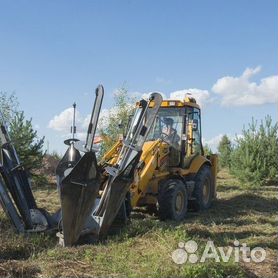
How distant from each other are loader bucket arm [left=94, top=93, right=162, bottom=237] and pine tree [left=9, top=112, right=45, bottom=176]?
11.4m

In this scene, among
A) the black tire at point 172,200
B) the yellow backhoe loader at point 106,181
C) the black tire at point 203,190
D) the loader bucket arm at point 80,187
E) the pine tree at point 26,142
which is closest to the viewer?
the loader bucket arm at point 80,187

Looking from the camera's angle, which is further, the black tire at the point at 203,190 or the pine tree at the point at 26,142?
the pine tree at the point at 26,142

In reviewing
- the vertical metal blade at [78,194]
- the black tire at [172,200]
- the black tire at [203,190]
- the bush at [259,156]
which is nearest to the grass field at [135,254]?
the vertical metal blade at [78,194]

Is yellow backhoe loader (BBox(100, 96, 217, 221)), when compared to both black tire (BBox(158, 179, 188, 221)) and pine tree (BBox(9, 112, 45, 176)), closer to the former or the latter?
black tire (BBox(158, 179, 188, 221))

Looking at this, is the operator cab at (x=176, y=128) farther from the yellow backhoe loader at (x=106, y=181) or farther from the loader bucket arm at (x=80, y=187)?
the loader bucket arm at (x=80, y=187)

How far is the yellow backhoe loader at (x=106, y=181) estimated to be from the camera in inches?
259

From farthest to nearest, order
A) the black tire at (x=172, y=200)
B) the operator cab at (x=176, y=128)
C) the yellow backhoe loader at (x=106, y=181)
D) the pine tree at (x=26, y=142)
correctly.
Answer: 1. the pine tree at (x=26, y=142)
2. the operator cab at (x=176, y=128)
3. the black tire at (x=172, y=200)
4. the yellow backhoe loader at (x=106, y=181)

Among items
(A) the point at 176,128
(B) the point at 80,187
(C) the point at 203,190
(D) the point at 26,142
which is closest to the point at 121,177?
(B) the point at 80,187

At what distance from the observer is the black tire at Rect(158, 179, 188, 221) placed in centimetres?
962

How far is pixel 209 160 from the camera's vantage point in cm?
1242

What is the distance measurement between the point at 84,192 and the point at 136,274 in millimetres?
1515

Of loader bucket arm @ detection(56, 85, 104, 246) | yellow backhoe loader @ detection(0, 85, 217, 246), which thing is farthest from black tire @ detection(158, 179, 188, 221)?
loader bucket arm @ detection(56, 85, 104, 246)

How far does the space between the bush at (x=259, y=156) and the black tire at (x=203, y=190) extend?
7476 millimetres

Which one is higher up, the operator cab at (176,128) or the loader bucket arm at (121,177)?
the operator cab at (176,128)
